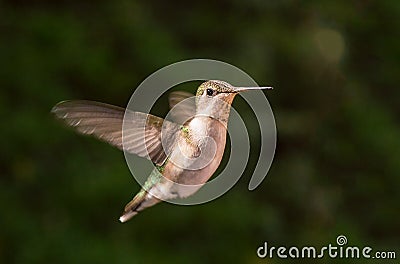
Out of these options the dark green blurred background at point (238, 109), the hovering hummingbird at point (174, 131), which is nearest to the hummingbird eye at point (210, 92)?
the hovering hummingbird at point (174, 131)

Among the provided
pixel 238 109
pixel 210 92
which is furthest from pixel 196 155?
pixel 238 109

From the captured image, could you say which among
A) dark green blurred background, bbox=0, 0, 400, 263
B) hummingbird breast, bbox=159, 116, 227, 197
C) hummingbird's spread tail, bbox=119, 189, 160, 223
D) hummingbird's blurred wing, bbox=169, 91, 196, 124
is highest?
dark green blurred background, bbox=0, 0, 400, 263

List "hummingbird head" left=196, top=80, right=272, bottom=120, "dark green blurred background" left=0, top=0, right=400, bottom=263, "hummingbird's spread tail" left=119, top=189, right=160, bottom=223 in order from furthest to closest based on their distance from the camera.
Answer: "dark green blurred background" left=0, top=0, right=400, bottom=263 → "hummingbird's spread tail" left=119, top=189, right=160, bottom=223 → "hummingbird head" left=196, top=80, right=272, bottom=120

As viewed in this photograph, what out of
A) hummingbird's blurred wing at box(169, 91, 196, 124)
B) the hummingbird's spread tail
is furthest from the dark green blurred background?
hummingbird's blurred wing at box(169, 91, 196, 124)

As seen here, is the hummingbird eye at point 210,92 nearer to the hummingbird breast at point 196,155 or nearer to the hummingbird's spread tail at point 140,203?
the hummingbird breast at point 196,155

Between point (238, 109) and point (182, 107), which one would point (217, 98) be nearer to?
point (182, 107)

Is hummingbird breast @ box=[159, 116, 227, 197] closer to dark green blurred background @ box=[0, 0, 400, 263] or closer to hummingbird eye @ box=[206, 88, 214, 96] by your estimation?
Result: hummingbird eye @ box=[206, 88, 214, 96]

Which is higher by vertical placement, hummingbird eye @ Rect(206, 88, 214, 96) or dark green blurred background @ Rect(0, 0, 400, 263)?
dark green blurred background @ Rect(0, 0, 400, 263)
